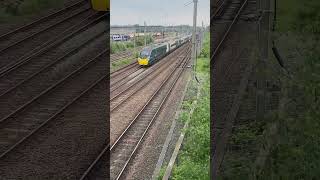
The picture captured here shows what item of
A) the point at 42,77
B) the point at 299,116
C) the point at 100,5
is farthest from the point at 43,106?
the point at 100,5

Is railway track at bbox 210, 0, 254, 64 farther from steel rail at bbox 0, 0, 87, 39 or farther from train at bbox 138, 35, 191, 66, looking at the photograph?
steel rail at bbox 0, 0, 87, 39

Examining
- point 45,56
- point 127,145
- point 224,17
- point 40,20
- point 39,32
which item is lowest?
point 127,145

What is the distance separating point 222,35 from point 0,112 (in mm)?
11119

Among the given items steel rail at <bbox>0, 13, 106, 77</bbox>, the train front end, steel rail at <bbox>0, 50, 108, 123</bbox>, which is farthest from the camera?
the train front end

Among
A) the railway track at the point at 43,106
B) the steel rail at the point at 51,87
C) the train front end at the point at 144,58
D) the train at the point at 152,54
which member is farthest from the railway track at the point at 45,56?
the train at the point at 152,54

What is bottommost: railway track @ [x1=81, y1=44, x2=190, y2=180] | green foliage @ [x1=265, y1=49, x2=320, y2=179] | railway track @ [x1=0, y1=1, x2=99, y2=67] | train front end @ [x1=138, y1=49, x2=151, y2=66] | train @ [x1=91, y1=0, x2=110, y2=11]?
railway track @ [x1=81, y1=44, x2=190, y2=180]

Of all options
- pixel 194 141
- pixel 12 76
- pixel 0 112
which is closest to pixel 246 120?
pixel 194 141

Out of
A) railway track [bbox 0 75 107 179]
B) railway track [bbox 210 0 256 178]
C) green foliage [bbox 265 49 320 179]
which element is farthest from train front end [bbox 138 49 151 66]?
green foliage [bbox 265 49 320 179]

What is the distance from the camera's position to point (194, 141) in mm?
9984

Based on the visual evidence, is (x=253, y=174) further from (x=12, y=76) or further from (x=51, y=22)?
(x=51, y=22)

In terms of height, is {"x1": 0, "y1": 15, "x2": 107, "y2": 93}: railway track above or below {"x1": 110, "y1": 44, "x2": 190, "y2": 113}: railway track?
above

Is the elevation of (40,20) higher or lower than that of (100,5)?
lower

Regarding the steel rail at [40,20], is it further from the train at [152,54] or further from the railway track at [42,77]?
the train at [152,54]

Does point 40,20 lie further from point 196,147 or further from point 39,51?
point 196,147
